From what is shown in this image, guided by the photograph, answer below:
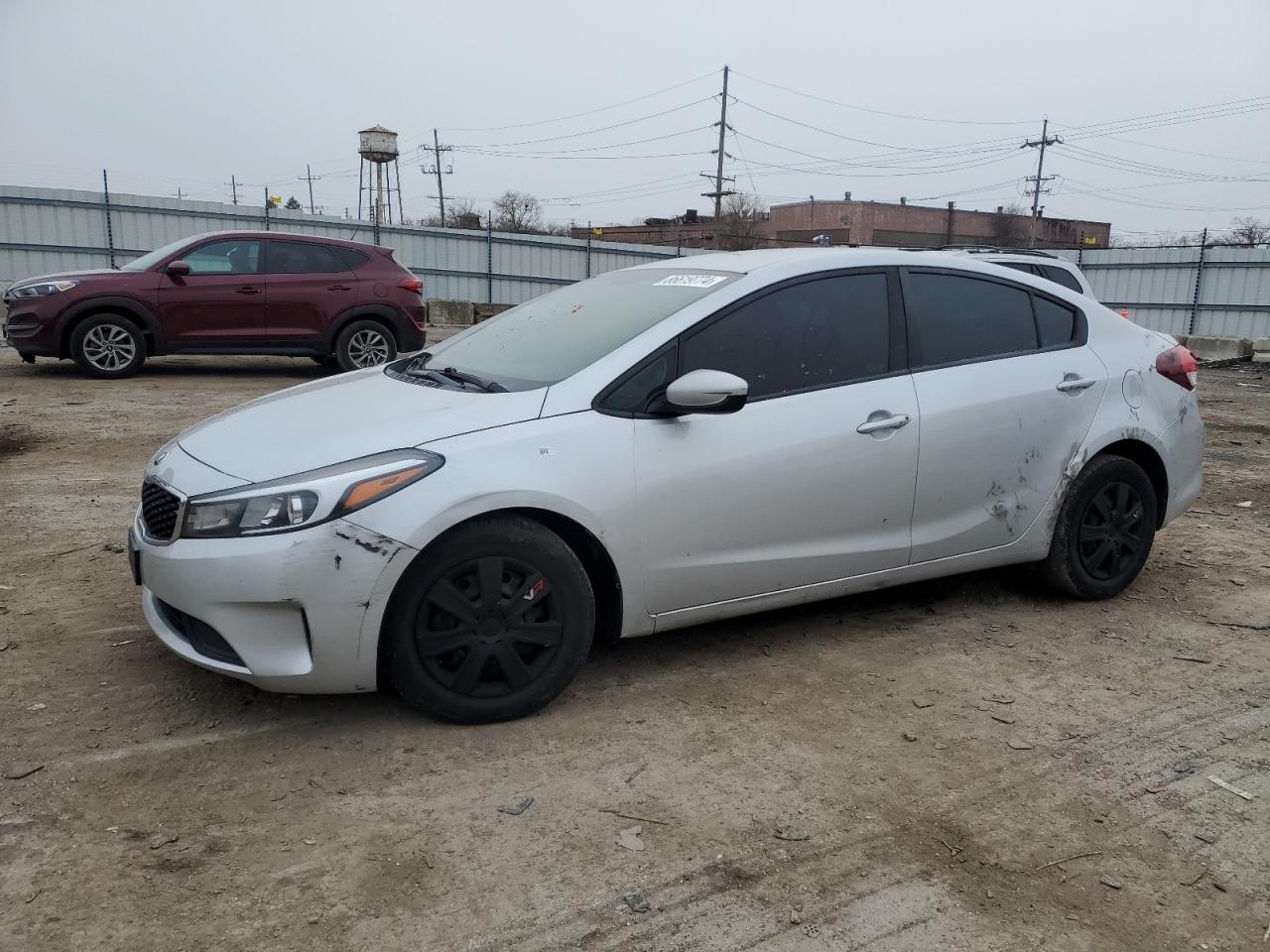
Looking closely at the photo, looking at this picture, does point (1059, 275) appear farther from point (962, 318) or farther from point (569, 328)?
point (569, 328)

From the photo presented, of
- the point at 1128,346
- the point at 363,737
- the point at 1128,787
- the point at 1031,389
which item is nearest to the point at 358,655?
the point at 363,737

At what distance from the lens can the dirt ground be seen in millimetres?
2375

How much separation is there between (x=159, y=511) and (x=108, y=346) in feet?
28.1

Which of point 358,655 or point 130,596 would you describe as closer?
point 358,655

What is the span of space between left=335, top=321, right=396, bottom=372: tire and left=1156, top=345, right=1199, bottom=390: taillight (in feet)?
28.5

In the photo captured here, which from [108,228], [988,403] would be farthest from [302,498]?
[108,228]

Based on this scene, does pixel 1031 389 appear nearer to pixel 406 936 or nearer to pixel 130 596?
pixel 406 936

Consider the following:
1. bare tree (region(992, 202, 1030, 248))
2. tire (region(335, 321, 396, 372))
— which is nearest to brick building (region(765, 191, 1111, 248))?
bare tree (region(992, 202, 1030, 248))

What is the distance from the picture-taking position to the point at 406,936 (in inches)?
90.0

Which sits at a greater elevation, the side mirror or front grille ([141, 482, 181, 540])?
the side mirror

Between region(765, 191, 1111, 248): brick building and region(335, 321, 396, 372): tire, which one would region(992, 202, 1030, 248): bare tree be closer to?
region(765, 191, 1111, 248): brick building

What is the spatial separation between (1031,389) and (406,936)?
3271 millimetres

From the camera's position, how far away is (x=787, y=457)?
365 centimetres

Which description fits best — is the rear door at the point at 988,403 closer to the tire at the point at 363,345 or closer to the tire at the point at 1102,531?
the tire at the point at 1102,531
